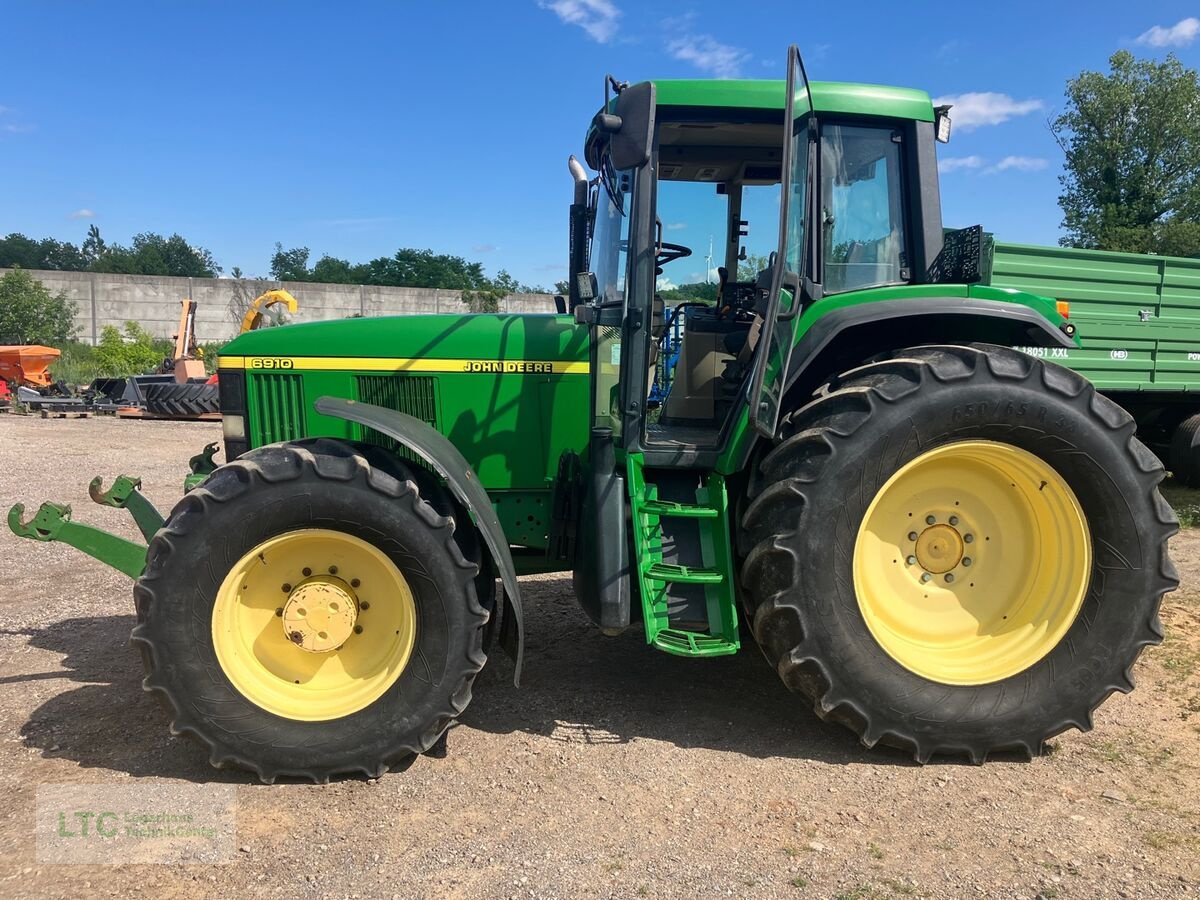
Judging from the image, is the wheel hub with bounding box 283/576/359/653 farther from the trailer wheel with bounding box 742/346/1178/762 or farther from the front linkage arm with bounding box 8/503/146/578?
the trailer wheel with bounding box 742/346/1178/762

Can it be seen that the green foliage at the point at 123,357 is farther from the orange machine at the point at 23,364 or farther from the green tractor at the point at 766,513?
the green tractor at the point at 766,513

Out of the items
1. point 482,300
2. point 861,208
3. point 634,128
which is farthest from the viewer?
point 482,300

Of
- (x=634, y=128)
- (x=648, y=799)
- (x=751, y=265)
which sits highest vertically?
(x=634, y=128)

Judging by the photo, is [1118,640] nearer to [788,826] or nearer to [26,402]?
A: [788,826]

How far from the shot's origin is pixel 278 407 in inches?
156

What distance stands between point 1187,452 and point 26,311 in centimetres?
3332

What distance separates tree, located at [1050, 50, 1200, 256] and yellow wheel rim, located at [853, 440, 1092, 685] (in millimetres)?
23898

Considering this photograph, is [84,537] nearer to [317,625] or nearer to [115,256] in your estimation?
[317,625]

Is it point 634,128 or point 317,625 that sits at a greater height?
point 634,128

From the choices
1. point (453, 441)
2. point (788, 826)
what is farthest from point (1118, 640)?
point (453, 441)

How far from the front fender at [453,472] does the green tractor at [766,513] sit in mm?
19

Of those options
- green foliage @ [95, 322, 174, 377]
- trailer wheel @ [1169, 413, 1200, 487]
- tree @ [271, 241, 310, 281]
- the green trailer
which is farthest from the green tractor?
tree @ [271, 241, 310, 281]

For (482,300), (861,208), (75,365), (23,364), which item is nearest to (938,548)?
(861,208)

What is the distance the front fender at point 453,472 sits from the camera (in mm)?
3186
